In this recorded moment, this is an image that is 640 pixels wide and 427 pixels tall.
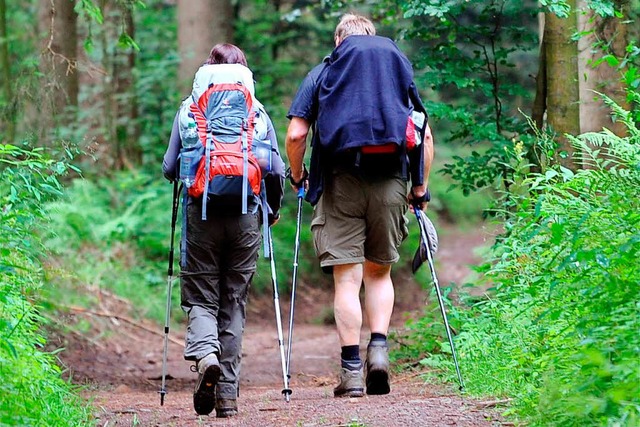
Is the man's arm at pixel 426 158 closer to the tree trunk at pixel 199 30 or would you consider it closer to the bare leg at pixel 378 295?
the bare leg at pixel 378 295

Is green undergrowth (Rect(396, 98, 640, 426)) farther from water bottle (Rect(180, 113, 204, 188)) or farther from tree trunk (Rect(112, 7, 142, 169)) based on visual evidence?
tree trunk (Rect(112, 7, 142, 169))

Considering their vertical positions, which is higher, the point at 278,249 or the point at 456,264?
the point at 278,249

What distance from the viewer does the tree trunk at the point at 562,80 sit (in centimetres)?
779

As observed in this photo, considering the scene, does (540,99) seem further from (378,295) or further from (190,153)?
(190,153)

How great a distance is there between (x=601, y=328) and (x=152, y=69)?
39.2ft

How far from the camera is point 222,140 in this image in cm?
591

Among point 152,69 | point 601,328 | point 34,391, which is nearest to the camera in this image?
point 601,328

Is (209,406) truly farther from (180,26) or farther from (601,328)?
(180,26)

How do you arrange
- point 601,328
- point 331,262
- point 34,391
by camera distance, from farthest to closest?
1. point 331,262
2. point 34,391
3. point 601,328

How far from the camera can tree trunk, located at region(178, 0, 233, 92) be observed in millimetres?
14234

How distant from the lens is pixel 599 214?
4.88 metres

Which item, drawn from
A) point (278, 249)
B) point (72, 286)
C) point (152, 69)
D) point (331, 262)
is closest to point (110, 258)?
point (72, 286)

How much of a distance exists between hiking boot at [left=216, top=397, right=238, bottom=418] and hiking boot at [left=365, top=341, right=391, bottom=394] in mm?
952

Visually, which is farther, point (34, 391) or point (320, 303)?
point (320, 303)
